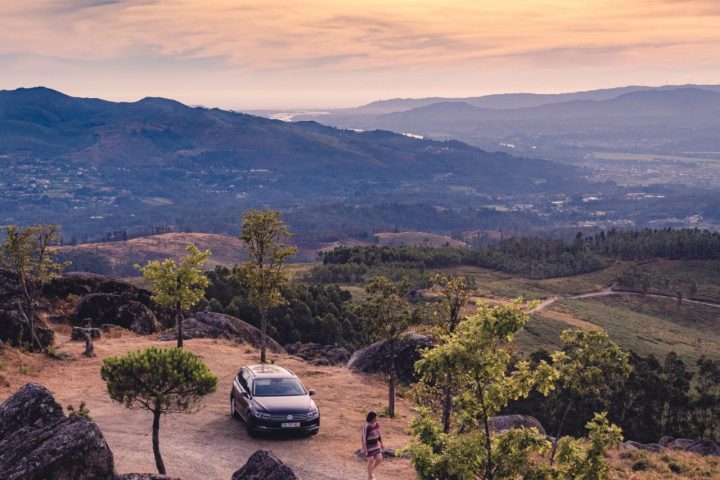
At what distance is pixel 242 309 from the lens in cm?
8606

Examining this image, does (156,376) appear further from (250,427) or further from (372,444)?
(250,427)

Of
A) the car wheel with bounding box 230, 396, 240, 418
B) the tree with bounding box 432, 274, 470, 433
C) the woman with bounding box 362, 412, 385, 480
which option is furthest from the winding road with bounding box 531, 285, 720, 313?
the woman with bounding box 362, 412, 385, 480

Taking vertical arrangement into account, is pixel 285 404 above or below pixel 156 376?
below

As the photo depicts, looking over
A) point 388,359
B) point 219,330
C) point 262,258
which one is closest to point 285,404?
point 262,258

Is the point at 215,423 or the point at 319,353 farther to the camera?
the point at 319,353

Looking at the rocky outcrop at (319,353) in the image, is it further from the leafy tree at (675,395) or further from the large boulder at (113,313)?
the leafy tree at (675,395)

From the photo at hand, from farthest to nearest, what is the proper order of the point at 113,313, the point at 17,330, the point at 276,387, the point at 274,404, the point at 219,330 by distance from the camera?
the point at 219,330 → the point at 113,313 → the point at 17,330 → the point at 276,387 → the point at 274,404

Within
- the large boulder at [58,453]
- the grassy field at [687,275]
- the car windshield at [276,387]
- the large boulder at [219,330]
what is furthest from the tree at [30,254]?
Result: the grassy field at [687,275]

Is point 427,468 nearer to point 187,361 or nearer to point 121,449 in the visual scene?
point 187,361

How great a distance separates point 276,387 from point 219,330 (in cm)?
2351

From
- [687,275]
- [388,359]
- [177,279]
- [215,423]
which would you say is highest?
[177,279]

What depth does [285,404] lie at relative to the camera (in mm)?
28672

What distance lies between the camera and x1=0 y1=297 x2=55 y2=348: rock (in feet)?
128

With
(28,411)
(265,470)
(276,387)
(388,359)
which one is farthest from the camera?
(388,359)
